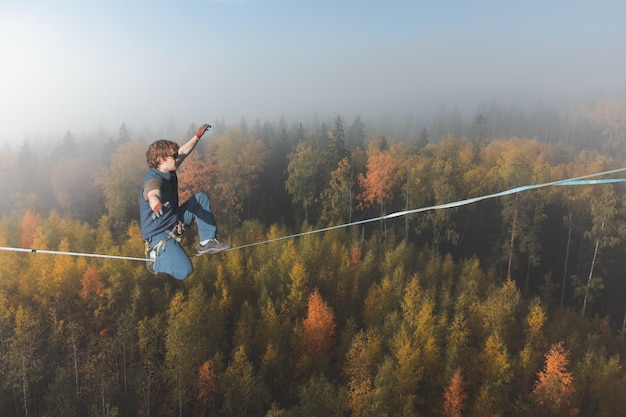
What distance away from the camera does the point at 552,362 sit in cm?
3303

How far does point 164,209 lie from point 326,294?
1518 inches

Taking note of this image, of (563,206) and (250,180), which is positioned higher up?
(250,180)

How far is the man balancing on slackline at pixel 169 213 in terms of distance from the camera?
6547 millimetres

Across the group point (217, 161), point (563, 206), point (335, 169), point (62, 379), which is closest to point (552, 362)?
point (563, 206)

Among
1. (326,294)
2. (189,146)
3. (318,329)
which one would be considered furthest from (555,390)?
(189,146)

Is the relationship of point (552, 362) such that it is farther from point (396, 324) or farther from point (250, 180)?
point (250, 180)

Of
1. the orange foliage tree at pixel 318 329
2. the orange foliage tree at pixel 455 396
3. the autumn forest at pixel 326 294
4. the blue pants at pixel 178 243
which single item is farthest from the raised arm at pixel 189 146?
the orange foliage tree at pixel 318 329

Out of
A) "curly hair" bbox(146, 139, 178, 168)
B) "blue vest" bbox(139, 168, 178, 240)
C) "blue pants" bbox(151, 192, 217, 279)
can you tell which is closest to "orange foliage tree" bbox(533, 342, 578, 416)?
"blue pants" bbox(151, 192, 217, 279)

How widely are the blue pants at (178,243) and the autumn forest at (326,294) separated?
1855 centimetres

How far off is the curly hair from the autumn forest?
1958 centimetres

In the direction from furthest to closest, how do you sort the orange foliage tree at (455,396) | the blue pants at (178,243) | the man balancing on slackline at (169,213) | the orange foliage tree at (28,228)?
the orange foliage tree at (28,228)
the orange foliage tree at (455,396)
the blue pants at (178,243)
the man balancing on slackline at (169,213)

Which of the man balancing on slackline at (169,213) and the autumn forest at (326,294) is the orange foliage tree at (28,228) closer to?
the autumn forest at (326,294)

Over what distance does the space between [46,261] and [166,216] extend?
4935 centimetres

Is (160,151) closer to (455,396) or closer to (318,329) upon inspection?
(455,396)
